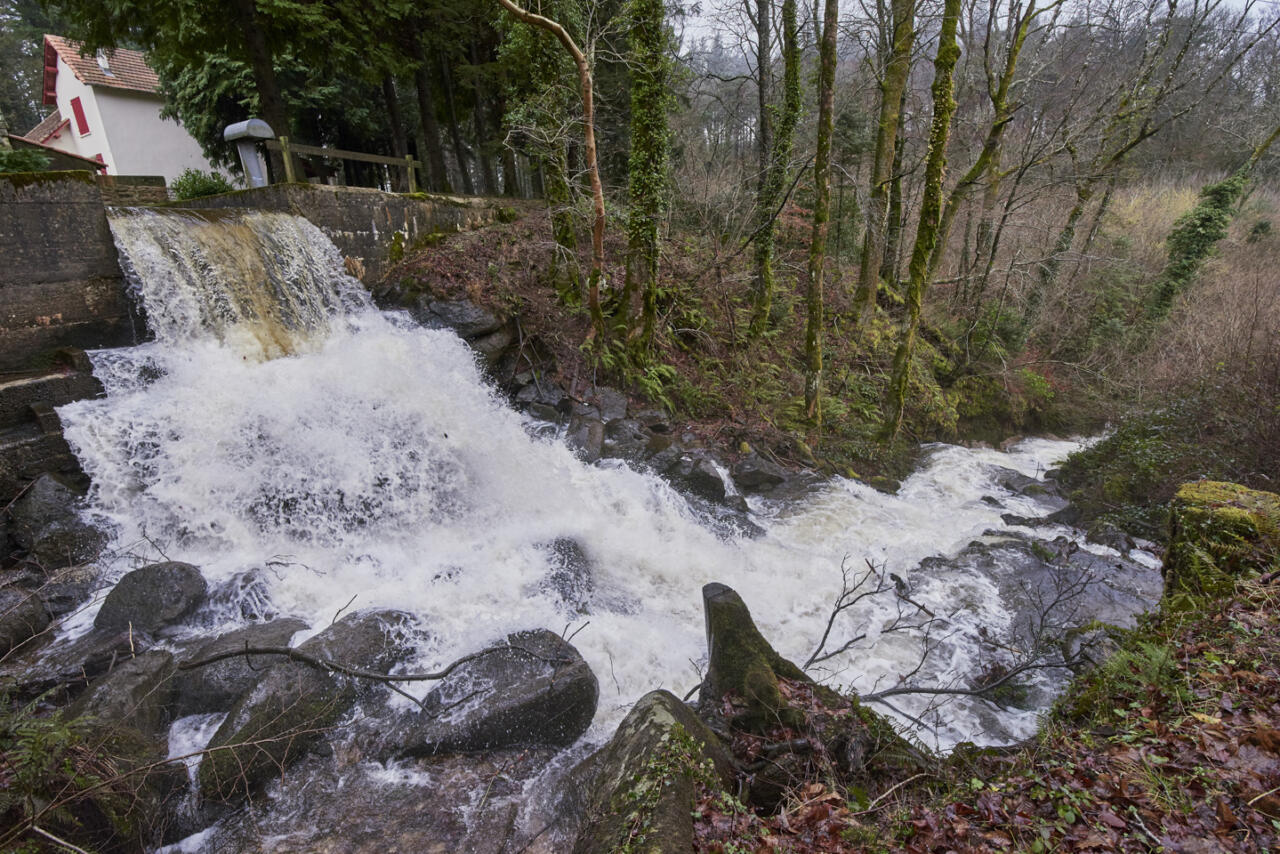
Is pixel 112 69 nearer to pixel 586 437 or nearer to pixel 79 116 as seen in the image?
Result: pixel 79 116

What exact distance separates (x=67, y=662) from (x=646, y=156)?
844cm

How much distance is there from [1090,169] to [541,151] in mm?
13376

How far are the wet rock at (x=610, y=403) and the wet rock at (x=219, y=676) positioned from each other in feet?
17.2

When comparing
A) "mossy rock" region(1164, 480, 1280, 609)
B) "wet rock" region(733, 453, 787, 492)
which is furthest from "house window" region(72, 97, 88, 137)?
"mossy rock" region(1164, 480, 1280, 609)

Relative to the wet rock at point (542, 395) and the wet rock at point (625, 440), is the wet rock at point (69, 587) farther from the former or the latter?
the wet rock at point (625, 440)

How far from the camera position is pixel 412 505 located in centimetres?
656

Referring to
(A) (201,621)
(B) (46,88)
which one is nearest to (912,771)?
(A) (201,621)

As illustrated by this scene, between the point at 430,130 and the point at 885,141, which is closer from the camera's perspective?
the point at 885,141

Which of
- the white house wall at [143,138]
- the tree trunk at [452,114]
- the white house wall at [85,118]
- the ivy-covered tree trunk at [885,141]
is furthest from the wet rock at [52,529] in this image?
the white house wall at [143,138]

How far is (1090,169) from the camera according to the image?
13125 millimetres

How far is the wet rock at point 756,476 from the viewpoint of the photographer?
28.2 feet

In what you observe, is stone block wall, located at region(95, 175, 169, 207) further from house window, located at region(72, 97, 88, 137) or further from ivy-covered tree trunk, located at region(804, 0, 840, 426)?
ivy-covered tree trunk, located at region(804, 0, 840, 426)

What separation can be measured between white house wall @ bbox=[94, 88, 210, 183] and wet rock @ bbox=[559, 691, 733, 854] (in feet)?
91.1

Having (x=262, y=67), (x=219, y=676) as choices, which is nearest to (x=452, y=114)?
(x=262, y=67)
